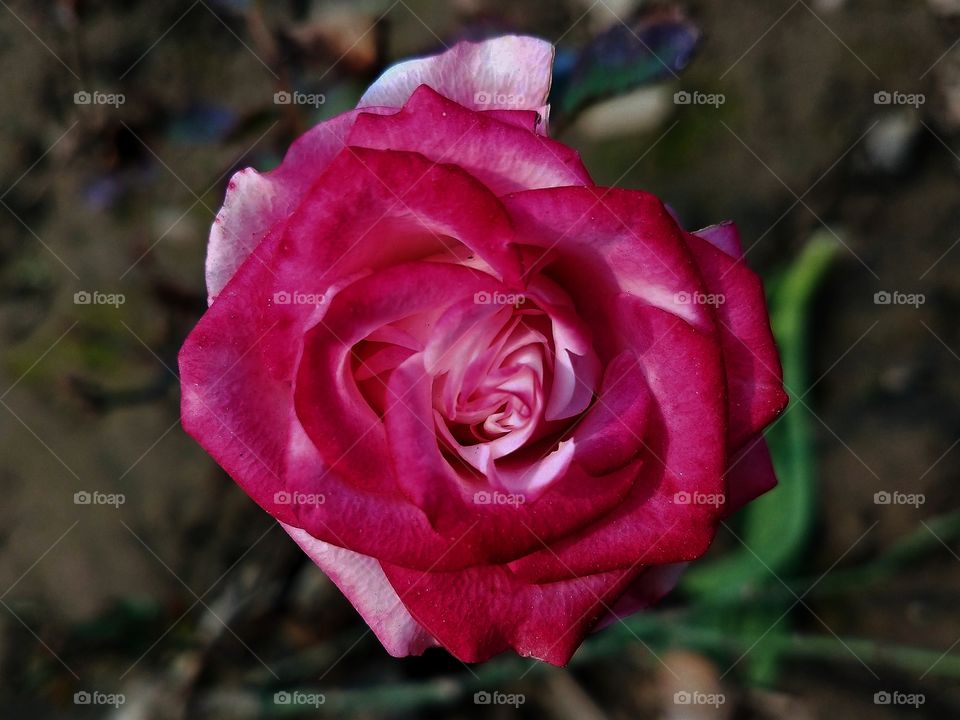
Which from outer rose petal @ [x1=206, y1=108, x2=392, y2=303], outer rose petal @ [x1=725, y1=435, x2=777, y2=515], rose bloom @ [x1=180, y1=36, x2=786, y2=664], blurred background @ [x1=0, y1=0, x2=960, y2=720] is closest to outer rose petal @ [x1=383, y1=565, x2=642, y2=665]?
rose bloom @ [x1=180, y1=36, x2=786, y2=664]

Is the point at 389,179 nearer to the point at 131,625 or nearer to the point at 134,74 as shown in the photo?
the point at 131,625

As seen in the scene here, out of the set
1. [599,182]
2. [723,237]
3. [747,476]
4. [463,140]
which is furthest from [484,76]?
[599,182]

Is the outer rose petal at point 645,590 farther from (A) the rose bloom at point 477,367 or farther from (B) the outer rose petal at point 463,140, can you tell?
(B) the outer rose petal at point 463,140

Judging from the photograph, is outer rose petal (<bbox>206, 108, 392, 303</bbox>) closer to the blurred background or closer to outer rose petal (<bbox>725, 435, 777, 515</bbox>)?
outer rose petal (<bbox>725, 435, 777, 515</bbox>)

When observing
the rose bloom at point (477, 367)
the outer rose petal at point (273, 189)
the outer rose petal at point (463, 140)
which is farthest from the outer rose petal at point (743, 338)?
the outer rose petal at point (273, 189)

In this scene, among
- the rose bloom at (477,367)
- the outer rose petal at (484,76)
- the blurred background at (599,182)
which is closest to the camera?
the rose bloom at (477,367)

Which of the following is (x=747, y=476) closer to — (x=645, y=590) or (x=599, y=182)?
(x=645, y=590)
